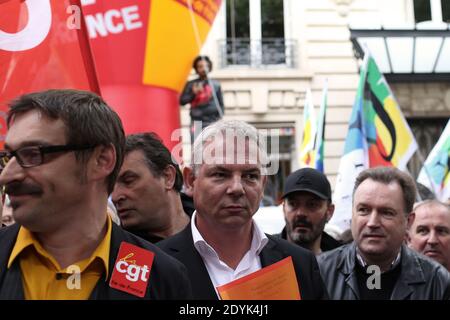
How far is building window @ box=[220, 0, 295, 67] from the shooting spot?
44.4 feet

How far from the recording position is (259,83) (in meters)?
13.4

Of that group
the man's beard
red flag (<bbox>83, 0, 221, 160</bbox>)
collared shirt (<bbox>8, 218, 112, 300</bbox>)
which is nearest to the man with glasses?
collared shirt (<bbox>8, 218, 112, 300</bbox>)

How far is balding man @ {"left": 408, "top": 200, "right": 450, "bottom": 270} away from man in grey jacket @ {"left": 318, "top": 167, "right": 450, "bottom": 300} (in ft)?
2.11

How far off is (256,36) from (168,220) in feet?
36.0

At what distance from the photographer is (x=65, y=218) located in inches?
74.6

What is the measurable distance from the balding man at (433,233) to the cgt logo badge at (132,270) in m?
2.23

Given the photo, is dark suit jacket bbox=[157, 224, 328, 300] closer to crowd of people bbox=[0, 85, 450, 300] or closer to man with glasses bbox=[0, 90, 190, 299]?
crowd of people bbox=[0, 85, 450, 300]

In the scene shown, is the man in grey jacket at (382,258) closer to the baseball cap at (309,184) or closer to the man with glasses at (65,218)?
the baseball cap at (309,184)

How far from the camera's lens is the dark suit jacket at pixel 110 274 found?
5.95 ft

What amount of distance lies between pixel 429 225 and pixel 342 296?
3.49 feet

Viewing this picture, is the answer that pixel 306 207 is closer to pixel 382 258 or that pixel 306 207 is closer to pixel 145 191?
pixel 382 258

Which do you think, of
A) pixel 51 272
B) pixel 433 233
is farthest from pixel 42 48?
pixel 433 233
